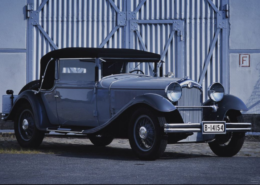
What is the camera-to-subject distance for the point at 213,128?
769 centimetres

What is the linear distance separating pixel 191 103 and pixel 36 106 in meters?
2.71

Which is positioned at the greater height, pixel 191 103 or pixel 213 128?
pixel 191 103

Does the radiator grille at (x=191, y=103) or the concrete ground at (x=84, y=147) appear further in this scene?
the concrete ground at (x=84, y=147)

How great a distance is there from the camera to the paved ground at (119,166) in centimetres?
591

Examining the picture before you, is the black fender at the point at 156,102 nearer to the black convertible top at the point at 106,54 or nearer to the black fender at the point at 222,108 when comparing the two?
the black fender at the point at 222,108

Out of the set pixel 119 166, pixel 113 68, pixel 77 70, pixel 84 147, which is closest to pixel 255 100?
pixel 84 147

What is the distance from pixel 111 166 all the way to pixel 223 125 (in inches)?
68.9

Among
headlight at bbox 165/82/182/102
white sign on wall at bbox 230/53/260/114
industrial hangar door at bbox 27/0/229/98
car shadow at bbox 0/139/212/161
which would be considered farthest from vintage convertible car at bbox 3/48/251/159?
white sign on wall at bbox 230/53/260/114

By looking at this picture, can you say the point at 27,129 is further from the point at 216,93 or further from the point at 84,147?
the point at 216,93

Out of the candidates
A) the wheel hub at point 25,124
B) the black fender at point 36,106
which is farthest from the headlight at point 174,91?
the wheel hub at point 25,124

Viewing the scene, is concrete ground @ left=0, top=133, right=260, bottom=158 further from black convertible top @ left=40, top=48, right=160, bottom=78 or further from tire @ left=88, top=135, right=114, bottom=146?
black convertible top @ left=40, top=48, right=160, bottom=78

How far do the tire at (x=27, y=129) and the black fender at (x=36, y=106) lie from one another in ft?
0.39

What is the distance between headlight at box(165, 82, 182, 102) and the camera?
777 cm

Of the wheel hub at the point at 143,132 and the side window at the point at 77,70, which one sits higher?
the side window at the point at 77,70
